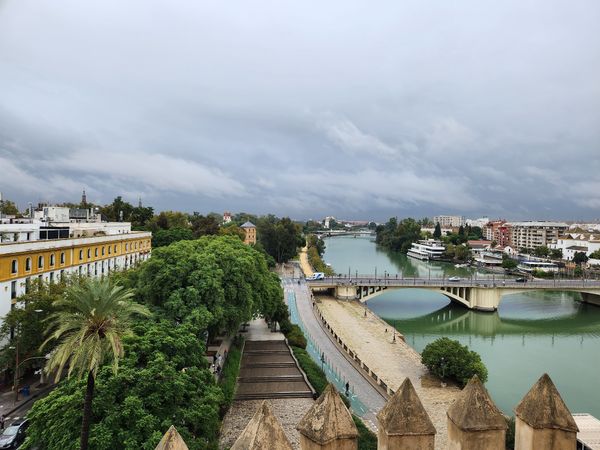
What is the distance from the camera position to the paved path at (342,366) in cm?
2453

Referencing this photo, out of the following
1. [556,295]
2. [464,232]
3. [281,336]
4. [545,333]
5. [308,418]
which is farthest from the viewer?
[464,232]

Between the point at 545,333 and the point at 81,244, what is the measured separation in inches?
1917

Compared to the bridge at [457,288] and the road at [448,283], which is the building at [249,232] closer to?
the road at [448,283]

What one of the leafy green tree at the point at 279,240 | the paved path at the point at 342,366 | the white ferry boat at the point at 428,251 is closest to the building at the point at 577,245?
the white ferry boat at the point at 428,251

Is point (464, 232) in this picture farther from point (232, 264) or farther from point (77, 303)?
point (77, 303)

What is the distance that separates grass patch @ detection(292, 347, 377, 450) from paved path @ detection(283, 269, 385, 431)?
6.58 ft

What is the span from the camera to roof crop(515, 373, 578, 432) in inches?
195

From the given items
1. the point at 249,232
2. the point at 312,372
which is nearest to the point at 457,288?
the point at 312,372

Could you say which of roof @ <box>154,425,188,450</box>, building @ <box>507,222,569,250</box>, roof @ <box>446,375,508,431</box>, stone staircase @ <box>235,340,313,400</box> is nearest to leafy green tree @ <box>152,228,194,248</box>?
stone staircase @ <box>235,340,313,400</box>

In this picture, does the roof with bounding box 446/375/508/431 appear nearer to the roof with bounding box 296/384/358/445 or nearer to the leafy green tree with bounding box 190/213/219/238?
the roof with bounding box 296/384/358/445

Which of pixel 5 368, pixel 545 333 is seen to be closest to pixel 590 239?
pixel 545 333

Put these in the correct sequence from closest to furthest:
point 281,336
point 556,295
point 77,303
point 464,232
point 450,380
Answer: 1. point 77,303
2. point 450,380
3. point 281,336
4. point 556,295
5. point 464,232

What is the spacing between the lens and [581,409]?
27875 mm

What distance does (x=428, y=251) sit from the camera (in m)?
124
